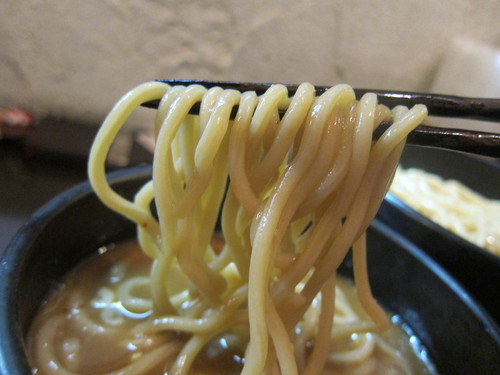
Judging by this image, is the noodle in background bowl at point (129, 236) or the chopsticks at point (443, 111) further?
the noodle in background bowl at point (129, 236)

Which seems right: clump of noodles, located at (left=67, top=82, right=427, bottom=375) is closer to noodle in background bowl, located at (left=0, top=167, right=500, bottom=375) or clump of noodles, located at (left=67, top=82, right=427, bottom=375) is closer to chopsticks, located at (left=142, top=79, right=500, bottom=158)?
chopsticks, located at (left=142, top=79, right=500, bottom=158)

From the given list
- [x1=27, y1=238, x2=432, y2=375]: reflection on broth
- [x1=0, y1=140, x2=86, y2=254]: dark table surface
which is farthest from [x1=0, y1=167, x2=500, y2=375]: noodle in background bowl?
[x1=0, y1=140, x2=86, y2=254]: dark table surface

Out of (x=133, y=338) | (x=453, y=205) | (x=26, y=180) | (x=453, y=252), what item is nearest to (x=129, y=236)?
(x=133, y=338)

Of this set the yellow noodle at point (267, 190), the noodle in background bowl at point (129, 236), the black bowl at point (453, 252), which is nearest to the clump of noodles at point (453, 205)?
the black bowl at point (453, 252)

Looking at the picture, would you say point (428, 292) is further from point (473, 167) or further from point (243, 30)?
point (243, 30)

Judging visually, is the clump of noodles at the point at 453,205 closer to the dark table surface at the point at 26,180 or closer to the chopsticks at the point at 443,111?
the chopsticks at the point at 443,111

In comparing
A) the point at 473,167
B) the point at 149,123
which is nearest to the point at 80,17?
the point at 149,123
